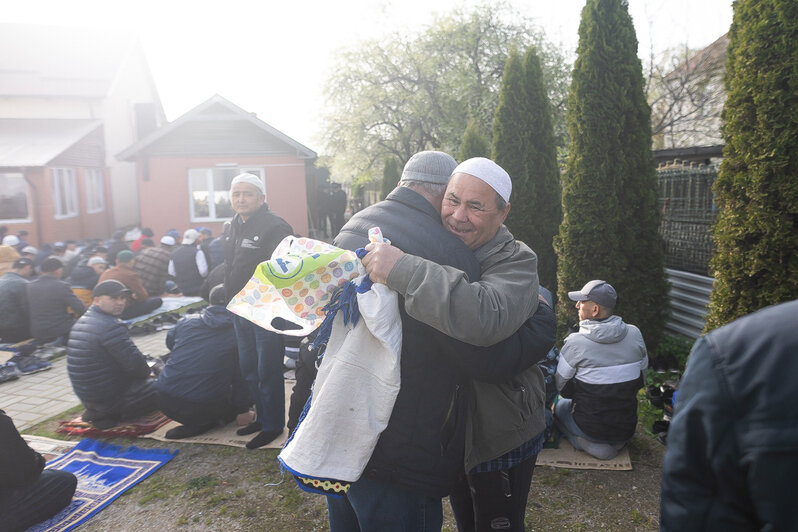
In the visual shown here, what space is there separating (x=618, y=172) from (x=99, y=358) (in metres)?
6.03

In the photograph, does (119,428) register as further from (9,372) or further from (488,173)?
(488,173)

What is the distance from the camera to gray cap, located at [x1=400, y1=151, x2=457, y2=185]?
1900 millimetres

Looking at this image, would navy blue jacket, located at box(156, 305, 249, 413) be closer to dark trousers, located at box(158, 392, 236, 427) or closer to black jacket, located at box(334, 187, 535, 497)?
dark trousers, located at box(158, 392, 236, 427)

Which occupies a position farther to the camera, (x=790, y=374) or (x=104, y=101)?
(x=104, y=101)

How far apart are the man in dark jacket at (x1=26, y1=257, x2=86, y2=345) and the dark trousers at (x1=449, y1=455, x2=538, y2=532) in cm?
774

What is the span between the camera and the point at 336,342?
1.64m

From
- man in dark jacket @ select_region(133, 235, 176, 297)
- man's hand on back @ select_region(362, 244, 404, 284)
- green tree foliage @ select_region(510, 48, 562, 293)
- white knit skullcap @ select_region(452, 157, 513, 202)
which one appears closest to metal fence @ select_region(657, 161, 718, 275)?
green tree foliage @ select_region(510, 48, 562, 293)

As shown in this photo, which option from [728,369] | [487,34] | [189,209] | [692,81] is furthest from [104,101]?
[728,369]

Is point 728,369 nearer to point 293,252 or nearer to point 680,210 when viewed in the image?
point 293,252

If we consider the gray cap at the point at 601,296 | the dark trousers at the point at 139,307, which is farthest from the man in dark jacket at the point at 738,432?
the dark trousers at the point at 139,307

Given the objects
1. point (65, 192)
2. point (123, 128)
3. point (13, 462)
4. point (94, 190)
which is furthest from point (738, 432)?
point (123, 128)

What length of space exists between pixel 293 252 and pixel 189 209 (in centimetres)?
1835

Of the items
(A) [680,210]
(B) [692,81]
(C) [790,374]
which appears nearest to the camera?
(C) [790,374]

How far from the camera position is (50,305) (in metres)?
7.64
